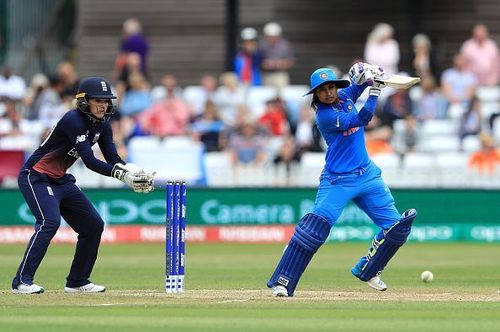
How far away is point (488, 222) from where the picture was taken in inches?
709

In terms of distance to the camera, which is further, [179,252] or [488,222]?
[488,222]

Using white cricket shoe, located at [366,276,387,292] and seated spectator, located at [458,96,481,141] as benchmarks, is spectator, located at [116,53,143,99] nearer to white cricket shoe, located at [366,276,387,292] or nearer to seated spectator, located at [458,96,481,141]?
seated spectator, located at [458,96,481,141]

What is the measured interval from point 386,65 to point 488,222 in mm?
3359

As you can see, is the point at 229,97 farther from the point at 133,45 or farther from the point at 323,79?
the point at 323,79

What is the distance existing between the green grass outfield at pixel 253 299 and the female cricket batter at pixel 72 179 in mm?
276

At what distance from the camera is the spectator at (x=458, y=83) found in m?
20.1

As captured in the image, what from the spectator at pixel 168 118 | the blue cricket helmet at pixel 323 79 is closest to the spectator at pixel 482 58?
the spectator at pixel 168 118

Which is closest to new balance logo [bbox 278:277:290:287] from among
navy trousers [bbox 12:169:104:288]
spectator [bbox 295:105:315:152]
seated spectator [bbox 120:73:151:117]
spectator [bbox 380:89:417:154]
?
navy trousers [bbox 12:169:104:288]

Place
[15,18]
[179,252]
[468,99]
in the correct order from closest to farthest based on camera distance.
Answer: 1. [179,252]
2. [468,99]
3. [15,18]

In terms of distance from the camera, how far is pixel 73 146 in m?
10.3

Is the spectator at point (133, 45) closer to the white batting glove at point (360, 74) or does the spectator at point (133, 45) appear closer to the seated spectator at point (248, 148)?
the seated spectator at point (248, 148)

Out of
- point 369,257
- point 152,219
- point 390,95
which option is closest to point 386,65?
point 390,95

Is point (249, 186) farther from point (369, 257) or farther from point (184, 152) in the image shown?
point (369, 257)

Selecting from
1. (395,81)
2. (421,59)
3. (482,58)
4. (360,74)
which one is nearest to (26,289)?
(360,74)
